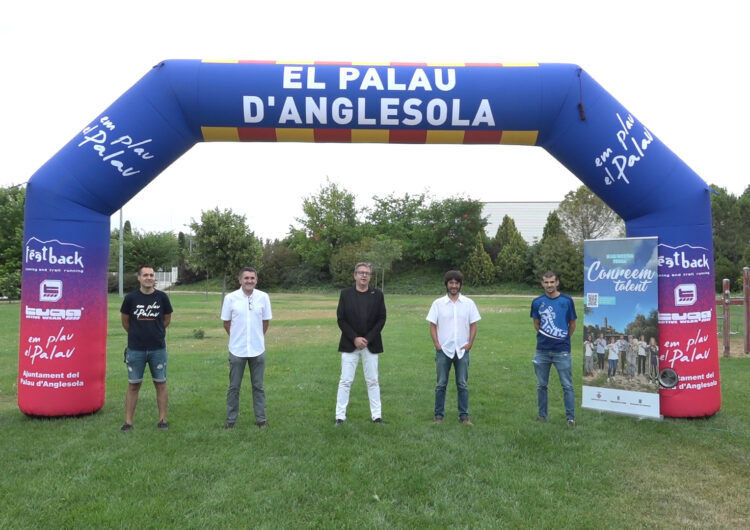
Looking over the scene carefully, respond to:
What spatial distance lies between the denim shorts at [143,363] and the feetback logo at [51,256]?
51.5 inches

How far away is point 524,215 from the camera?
52625 mm

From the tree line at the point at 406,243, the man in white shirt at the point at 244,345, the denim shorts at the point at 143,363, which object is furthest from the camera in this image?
the tree line at the point at 406,243

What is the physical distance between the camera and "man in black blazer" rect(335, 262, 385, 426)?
5.93 metres

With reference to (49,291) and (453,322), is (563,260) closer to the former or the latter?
(453,322)

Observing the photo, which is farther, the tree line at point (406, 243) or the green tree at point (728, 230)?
the green tree at point (728, 230)

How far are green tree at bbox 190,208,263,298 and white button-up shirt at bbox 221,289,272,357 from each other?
72.4 feet

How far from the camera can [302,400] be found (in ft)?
23.3

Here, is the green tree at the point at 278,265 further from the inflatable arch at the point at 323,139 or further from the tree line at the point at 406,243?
the inflatable arch at the point at 323,139

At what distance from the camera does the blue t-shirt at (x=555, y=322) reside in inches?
236

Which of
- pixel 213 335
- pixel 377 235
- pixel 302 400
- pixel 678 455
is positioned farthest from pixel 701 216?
pixel 377 235

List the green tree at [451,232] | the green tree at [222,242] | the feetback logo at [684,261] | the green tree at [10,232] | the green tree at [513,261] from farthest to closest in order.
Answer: the green tree at [451,232]
the green tree at [513,261]
the green tree at [10,232]
the green tree at [222,242]
the feetback logo at [684,261]

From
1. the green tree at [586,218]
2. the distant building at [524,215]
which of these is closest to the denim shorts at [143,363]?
the green tree at [586,218]

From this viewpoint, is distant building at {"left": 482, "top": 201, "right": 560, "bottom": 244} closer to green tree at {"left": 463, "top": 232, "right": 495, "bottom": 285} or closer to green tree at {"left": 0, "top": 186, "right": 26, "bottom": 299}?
green tree at {"left": 463, "top": 232, "right": 495, "bottom": 285}

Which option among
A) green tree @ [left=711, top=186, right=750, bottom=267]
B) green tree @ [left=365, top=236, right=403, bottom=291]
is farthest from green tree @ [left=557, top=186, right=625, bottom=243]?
green tree @ [left=365, top=236, right=403, bottom=291]
